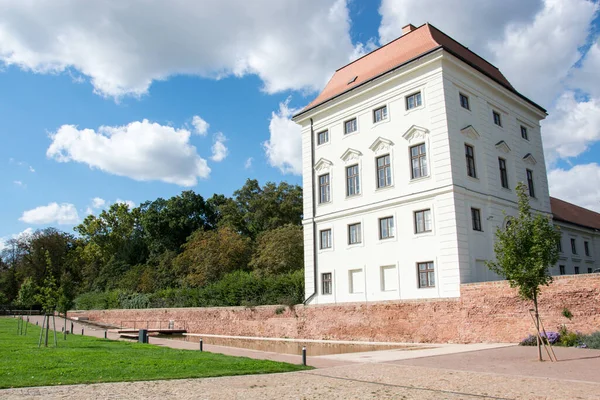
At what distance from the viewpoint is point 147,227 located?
225ft

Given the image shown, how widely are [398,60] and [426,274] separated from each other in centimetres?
1248

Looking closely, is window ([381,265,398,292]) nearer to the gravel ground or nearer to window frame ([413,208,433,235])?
window frame ([413,208,433,235])

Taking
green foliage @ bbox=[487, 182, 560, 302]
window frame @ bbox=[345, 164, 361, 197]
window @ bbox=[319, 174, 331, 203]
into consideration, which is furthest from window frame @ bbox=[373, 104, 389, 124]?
green foliage @ bbox=[487, 182, 560, 302]

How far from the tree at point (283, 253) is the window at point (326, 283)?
12863 mm

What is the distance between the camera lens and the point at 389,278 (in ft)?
86.9

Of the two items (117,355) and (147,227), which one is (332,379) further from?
(147,227)

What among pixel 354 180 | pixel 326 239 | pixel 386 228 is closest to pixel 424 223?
pixel 386 228

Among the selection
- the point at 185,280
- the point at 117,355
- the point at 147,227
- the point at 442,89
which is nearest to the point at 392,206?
the point at 442,89

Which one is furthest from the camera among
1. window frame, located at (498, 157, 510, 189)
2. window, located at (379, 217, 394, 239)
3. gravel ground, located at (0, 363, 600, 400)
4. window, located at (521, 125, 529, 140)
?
window, located at (521, 125, 529, 140)

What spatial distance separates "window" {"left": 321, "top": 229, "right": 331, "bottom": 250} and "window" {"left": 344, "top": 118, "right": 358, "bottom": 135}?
6.36 m

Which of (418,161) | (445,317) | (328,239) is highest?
(418,161)

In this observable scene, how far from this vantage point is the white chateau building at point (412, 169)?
24.7 m

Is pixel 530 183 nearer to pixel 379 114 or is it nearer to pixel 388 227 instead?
pixel 388 227

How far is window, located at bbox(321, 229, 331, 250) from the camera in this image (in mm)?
30500
